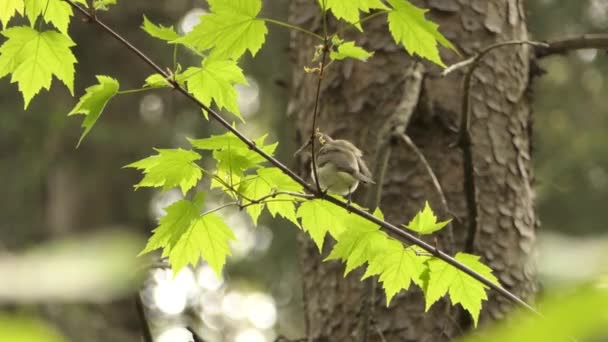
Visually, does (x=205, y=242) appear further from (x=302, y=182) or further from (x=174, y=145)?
(x=174, y=145)

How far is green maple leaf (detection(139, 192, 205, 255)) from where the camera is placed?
1259mm

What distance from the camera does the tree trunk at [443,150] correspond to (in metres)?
1.81

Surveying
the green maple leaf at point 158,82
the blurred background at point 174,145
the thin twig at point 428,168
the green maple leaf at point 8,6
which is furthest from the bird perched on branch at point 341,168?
the blurred background at point 174,145

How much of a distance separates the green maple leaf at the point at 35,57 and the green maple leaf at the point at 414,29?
1.79 ft

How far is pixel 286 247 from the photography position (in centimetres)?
663

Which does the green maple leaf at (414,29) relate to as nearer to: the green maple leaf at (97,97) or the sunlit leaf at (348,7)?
the sunlit leaf at (348,7)

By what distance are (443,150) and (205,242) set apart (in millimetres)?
803

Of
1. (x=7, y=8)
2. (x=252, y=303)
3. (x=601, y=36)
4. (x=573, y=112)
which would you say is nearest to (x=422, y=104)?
(x=601, y=36)

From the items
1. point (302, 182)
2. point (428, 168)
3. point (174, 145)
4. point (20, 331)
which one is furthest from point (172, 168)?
point (174, 145)

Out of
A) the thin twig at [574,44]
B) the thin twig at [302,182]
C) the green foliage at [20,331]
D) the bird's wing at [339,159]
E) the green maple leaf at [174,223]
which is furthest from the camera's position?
the thin twig at [574,44]

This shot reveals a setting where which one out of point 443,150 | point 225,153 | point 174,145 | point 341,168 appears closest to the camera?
point 225,153

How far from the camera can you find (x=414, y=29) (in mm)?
1256

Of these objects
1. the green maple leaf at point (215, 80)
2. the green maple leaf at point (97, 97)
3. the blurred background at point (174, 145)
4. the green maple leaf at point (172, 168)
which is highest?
the green maple leaf at point (215, 80)

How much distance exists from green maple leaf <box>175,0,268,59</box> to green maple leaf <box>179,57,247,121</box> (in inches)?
0.7
